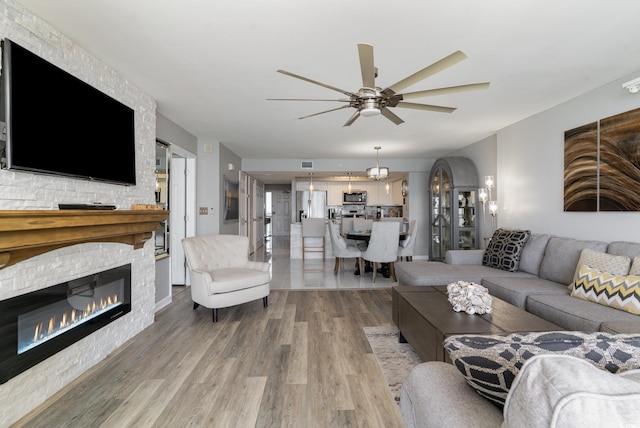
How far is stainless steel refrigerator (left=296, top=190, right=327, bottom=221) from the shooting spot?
9.25 m

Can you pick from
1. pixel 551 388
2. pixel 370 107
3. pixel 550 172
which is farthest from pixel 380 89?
pixel 550 172

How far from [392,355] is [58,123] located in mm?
2993

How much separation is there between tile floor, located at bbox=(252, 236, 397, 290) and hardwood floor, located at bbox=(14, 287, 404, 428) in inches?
56.3

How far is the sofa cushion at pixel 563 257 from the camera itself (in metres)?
2.86

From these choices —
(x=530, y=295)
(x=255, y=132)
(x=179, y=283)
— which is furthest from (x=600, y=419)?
(x=179, y=283)

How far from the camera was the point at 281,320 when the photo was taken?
10.7 ft

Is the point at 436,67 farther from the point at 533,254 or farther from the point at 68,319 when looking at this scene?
the point at 68,319

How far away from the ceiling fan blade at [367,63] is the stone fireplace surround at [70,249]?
2.04m

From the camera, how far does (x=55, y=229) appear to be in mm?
1803

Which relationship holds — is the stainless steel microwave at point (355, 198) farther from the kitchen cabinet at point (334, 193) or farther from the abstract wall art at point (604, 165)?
the abstract wall art at point (604, 165)

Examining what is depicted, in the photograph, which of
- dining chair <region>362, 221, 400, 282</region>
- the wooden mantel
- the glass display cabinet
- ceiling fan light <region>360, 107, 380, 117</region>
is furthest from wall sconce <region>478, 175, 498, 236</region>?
the wooden mantel

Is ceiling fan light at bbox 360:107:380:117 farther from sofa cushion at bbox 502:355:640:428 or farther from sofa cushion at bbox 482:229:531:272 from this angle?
sofa cushion at bbox 482:229:531:272

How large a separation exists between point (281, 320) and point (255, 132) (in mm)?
2876

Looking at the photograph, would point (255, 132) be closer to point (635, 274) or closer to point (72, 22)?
point (72, 22)
